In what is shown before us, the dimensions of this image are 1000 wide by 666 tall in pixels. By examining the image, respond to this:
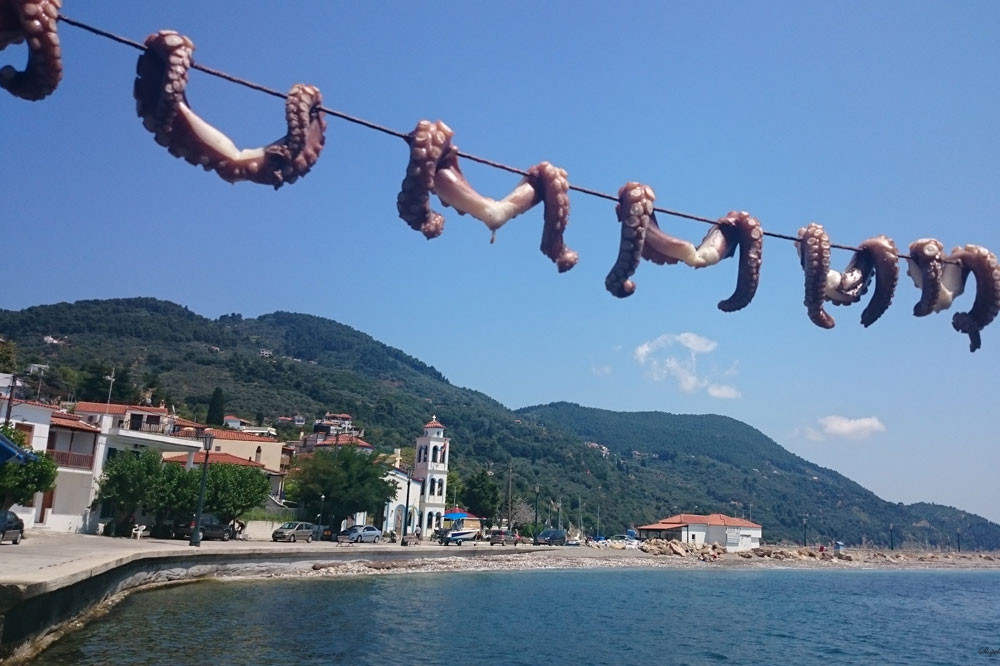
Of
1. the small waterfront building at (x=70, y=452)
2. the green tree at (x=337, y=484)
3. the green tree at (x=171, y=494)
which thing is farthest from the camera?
the green tree at (x=337, y=484)

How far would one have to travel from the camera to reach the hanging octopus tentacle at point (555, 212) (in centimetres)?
620

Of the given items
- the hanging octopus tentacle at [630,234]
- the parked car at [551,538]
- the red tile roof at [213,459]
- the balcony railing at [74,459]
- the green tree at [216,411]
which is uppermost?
the green tree at [216,411]

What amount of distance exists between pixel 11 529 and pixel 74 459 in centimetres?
1307

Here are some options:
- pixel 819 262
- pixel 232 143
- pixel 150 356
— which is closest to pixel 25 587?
pixel 232 143

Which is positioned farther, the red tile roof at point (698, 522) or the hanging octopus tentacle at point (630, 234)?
the red tile roof at point (698, 522)

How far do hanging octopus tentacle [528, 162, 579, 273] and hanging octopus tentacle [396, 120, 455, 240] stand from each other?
35.8 inches

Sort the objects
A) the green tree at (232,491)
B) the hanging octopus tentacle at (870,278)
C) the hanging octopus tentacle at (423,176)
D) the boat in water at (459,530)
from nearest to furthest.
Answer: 1. the hanging octopus tentacle at (423,176)
2. the hanging octopus tentacle at (870,278)
3. the green tree at (232,491)
4. the boat in water at (459,530)

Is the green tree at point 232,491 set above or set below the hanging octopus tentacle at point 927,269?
below

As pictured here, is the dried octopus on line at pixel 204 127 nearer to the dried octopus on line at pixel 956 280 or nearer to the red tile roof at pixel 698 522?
the dried octopus on line at pixel 956 280

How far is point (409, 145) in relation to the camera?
5.56 meters

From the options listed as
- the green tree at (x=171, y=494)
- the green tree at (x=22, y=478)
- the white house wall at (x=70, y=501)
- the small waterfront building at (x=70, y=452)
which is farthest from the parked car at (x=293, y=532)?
the green tree at (x=22, y=478)

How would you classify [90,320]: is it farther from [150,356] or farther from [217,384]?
[217,384]

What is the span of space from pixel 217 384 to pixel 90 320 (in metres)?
52.1

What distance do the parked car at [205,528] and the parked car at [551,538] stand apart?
136ft
